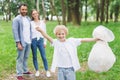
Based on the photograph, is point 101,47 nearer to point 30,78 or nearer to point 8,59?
point 30,78

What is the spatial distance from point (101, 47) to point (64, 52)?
0.69m

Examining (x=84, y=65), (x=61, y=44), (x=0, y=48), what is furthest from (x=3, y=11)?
(x=61, y=44)

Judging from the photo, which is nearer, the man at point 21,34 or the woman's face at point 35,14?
the man at point 21,34

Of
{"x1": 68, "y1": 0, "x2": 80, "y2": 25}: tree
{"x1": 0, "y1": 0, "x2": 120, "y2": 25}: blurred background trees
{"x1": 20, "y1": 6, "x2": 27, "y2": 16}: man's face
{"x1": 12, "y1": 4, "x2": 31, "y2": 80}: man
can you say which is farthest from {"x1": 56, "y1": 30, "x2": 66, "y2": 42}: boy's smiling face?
{"x1": 68, "y1": 0, "x2": 80, "y2": 25}: tree

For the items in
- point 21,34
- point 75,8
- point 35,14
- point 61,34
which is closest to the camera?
→ point 61,34

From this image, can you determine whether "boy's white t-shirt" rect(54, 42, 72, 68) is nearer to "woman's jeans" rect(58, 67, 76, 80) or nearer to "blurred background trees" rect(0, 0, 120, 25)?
"woman's jeans" rect(58, 67, 76, 80)

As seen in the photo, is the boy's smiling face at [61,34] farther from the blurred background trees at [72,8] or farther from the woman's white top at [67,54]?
the blurred background trees at [72,8]

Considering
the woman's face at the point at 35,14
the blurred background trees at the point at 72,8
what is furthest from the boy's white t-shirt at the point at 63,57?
the blurred background trees at the point at 72,8

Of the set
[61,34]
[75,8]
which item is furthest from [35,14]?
[75,8]

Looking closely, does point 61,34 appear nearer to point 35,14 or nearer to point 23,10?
point 23,10

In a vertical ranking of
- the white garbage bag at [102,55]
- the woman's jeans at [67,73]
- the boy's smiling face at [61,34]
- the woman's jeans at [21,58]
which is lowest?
the woman's jeans at [21,58]

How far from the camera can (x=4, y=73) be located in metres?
10.4

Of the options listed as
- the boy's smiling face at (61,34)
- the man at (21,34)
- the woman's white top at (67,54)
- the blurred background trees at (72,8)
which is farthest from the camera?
the blurred background trees at (72,8)

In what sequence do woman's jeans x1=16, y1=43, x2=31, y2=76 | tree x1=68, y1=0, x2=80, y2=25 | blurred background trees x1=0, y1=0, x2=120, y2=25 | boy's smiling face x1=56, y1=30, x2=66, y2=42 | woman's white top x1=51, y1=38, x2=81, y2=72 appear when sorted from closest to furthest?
boy's smiling face x1=56, y1=30, x2=66, y2=42, woman's white top x1=51, y1=38, x2=81, y2=72, woman's jeans x1=16, y1=43, x2=31, y2=76, blurred background trees x1=0, y1=0, x2=120, y2=25, tree x1=68, y1=0, x2=80, y2=25
